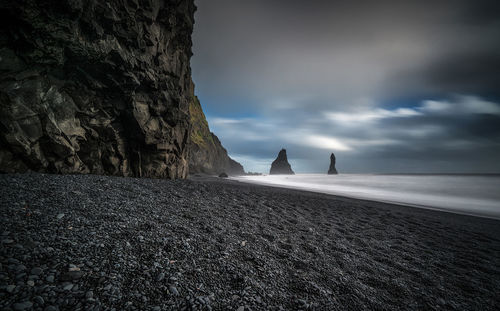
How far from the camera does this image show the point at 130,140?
1180cm

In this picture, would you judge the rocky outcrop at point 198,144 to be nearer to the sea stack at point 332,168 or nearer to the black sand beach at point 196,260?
the black sand beach at point 196,260

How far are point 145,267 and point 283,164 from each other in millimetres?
169292

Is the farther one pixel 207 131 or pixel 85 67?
pixel 207 131

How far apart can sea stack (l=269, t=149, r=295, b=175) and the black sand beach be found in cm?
16286

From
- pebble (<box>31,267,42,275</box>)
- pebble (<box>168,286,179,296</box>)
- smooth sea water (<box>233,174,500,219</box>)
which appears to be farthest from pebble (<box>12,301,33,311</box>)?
smooth sea water (<box>233,174,500,219</box>)

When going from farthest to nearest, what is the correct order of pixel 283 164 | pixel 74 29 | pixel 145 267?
pixel 283 164
pixel 74 29
pixel 145 267

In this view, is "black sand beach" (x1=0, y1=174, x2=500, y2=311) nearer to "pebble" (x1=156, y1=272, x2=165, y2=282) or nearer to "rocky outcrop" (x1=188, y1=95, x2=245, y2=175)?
"pebble" (x1=156, y1=272, x2=165, y2=282)

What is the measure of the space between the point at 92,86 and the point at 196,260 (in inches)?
438

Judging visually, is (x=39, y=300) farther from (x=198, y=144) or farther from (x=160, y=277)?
(x=198, y=144)

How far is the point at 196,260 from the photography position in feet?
12.3

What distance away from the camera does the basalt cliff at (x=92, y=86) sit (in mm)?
7348

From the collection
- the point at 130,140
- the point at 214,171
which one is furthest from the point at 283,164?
the point at 130,140

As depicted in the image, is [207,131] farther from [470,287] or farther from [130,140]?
[470,287]

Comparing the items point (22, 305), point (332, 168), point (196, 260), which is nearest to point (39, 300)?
point (22, 305)
